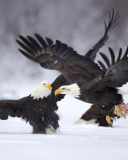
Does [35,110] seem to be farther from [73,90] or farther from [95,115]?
[95,115]

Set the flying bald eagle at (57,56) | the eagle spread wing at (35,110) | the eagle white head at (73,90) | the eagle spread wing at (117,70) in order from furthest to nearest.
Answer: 1. the flying bald eagle at (57,56)
2. the eagle white head at (73,90)
3. the eagle spread wing at (35,110)
4. the eagle spread wing at (117,70)

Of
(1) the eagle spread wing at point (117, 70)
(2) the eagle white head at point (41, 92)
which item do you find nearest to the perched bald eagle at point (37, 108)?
(2) the eagle white head at point (41, 92)

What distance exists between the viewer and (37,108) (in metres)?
3.72

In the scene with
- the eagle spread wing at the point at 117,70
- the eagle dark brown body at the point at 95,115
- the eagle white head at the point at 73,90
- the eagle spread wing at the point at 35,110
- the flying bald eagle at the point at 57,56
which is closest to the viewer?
the eagle spread wing at the point at 117,70

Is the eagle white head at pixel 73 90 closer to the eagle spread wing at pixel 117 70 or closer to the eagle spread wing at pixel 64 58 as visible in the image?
the eagle spread wing at pixel 64 58

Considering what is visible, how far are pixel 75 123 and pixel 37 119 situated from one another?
243 centimetres

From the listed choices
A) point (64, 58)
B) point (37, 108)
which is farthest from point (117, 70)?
point (37, 108)

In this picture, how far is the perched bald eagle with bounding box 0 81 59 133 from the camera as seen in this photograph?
3.73 metres

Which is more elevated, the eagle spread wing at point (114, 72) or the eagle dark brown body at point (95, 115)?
the eagle spread wing at point (114, 72)

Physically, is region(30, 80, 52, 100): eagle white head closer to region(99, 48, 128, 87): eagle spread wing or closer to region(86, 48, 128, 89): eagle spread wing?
region(86, 48, 128, 89): eagle spread wing

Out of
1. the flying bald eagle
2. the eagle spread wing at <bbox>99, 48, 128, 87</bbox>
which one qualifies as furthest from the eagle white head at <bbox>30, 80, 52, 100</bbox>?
the eagle spread wing at <bbox>99, 48, 128, 87</bbox>

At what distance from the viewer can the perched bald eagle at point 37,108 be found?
3.73m

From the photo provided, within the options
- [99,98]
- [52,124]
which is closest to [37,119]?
[52,124]

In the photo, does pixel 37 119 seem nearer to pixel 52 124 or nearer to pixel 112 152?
pixel 52 124
